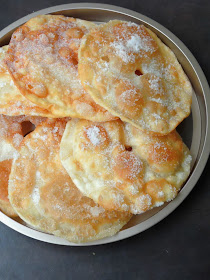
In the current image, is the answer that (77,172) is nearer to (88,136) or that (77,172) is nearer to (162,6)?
(88,136)

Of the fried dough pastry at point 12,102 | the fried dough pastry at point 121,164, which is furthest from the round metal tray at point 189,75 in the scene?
the fried dough pastry at point 12,102

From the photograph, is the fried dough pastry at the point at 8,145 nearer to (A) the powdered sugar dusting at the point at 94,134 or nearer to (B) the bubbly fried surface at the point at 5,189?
(B) the bubbly fried surface at the point at 5,189

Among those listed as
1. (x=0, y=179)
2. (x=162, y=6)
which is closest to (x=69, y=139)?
(x=0, y=179)

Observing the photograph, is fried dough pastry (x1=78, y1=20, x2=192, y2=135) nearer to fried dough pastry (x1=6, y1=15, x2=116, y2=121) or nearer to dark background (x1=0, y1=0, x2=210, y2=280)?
fried dough pastry (x1=6, y1=15, x2=116, y2=121)

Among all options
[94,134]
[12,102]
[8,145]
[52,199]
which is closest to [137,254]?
[52,199]

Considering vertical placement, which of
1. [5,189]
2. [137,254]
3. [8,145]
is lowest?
[137,254]

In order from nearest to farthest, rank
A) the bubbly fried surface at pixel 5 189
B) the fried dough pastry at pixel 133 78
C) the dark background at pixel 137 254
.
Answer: the fried dough pastry at pixel 133 78 → the bubbly fried surface at pixel 5 189 → the dark background at pixel 137 254

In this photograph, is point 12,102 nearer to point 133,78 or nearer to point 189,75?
point 133,78
